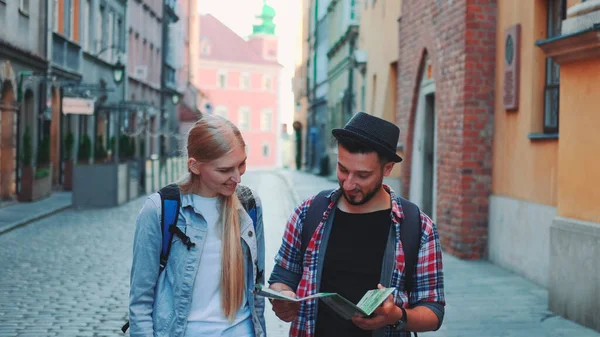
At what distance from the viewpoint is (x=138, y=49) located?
141 feet

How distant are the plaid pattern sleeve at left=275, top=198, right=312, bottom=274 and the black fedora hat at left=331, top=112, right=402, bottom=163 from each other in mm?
314

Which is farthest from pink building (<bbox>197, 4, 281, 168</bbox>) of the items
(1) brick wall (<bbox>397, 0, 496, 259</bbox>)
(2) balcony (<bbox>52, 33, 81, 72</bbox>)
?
(1) brick wall (<bbox>397, 0, 496, 259</bbox>)

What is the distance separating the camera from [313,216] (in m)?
3.40

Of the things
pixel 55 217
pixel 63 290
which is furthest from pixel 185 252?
pixel 55 217

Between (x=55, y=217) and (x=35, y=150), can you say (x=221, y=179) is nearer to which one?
(x=55, y=217)

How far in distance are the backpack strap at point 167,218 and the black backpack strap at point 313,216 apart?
1.57 feet

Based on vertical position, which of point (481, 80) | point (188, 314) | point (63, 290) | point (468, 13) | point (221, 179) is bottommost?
point (63, 290)

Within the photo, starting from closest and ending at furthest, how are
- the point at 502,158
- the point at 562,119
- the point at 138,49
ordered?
1. the point at 562,119
2. the point at 502,158
3. the point at 138,49

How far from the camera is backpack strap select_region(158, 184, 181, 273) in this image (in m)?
3.54

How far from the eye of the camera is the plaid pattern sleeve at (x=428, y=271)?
3.32 m

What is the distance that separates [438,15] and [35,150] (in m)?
13.3

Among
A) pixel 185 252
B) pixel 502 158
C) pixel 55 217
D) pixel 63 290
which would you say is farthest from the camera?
pixel 55 217

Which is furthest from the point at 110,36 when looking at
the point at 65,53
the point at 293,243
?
the point at 293,243

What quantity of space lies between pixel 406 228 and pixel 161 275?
0.92 m
